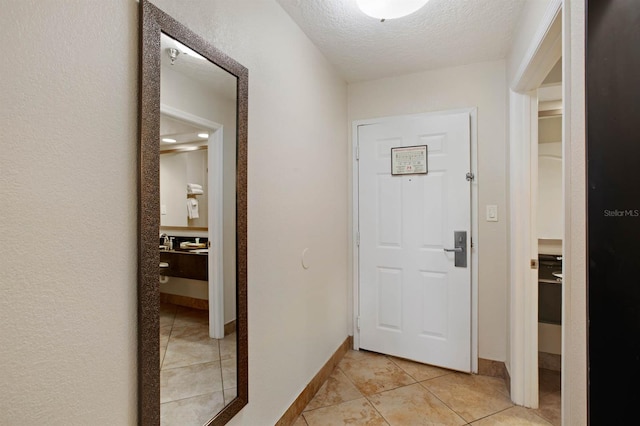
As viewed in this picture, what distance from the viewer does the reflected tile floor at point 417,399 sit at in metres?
1.86

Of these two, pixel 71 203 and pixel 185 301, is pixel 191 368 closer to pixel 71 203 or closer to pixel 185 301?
pixel 185 301

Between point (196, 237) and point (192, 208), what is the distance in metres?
0.12

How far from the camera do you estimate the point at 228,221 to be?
136cm

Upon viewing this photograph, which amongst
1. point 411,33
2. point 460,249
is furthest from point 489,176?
point 411,33

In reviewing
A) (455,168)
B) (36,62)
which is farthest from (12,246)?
(455,168)

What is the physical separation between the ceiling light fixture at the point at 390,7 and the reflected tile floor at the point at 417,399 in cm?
230

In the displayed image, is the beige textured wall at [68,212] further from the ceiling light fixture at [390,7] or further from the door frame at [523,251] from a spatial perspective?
the door frame at [523,251]

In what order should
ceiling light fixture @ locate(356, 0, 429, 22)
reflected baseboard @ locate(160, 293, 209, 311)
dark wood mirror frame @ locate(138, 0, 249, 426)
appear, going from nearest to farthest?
dark wood mirror frame @ locate(138, 0, 249, 426) < reflected baseboard @ locate(160, 293, 209, 311) < ceiling light fixture @ locate(356, 0, 429, 22)

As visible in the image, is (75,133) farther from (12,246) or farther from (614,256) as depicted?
(614,256)

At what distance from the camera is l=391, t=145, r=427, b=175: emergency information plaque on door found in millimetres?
2490

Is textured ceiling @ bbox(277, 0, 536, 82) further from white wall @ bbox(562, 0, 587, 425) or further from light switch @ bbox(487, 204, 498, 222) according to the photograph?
light switch @ bbox(487, 204, 498, 222)

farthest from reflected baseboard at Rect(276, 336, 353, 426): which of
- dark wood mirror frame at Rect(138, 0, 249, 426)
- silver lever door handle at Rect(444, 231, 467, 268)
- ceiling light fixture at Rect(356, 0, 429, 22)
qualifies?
ceiling light fixture at Rect(356, 0, 429, 22)

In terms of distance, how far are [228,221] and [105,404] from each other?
0.74 m

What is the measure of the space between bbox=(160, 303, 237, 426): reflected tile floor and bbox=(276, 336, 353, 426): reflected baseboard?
0.61m
